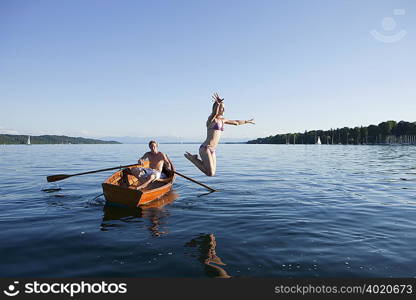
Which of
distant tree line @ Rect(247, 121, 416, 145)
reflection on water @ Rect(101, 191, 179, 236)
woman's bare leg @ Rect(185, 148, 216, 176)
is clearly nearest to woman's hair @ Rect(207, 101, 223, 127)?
woman's bare leg @ Rect(185, 148, 216, 176)

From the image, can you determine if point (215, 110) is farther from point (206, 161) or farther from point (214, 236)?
point (214, 236)

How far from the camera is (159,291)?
14.4ft

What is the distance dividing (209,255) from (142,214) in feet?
14.2

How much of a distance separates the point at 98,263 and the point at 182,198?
6.93 metres

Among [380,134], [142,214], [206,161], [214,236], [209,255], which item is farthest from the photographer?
[380,134]

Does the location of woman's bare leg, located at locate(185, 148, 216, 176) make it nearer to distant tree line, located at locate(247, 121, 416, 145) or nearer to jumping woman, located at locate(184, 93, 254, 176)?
jumping woman, located at locate(184, 93, 254, 176)

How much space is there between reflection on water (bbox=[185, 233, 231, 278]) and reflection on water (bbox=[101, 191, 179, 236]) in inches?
44.8

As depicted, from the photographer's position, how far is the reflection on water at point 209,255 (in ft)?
16.1

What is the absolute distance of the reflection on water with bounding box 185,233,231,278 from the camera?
4.91m

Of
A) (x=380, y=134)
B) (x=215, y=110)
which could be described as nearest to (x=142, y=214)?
(x=215, y=110)

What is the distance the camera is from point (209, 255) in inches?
223

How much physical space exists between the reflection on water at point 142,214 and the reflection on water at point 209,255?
3.73 feet

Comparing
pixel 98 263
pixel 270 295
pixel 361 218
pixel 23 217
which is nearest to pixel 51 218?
pixel 23 217

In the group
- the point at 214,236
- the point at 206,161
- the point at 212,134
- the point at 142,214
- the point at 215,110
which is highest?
the point at 215,110
